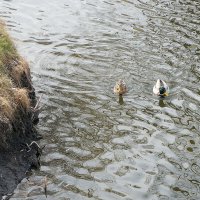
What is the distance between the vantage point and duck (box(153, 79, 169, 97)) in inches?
589

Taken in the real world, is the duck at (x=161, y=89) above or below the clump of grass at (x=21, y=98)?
below

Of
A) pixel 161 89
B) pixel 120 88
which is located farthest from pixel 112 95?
pixel 161 89

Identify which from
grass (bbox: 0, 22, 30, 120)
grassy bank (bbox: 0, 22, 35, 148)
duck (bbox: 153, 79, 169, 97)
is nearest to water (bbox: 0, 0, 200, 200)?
duck (bbox: 153, 79, 169, 97)

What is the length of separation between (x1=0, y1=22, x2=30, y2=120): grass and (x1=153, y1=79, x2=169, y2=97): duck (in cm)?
415

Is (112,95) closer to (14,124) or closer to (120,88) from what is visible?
(120,88)

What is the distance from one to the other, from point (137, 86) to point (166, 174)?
5177 millimetres

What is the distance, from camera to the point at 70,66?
56.4 ft

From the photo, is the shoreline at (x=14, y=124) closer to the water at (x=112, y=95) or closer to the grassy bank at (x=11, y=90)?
the grassy bank at (x=11, y=90)

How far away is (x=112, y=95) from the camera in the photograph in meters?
15.3

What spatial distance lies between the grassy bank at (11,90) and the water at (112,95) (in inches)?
40.5

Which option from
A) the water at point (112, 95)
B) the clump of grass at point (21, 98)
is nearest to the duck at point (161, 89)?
the water at point (112, 95)

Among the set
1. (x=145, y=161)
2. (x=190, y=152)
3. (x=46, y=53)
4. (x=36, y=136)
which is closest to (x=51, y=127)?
(x=36, y=136)

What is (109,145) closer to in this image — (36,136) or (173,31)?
(36,136)

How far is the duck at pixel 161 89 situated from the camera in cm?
1497
